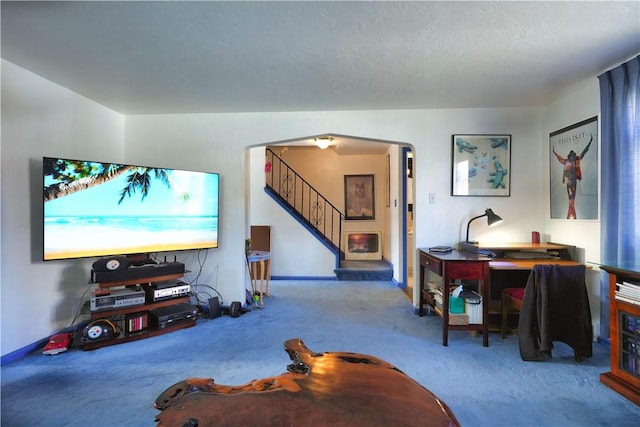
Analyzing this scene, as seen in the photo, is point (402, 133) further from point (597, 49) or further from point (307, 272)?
point (307, 272)

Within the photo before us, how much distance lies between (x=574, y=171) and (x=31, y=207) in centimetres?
498

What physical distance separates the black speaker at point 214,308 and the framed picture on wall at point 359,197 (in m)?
3.56

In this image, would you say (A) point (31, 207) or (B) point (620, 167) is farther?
(A) point (31, 207)

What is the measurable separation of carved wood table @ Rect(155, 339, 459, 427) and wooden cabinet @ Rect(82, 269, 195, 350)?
2.00 meters

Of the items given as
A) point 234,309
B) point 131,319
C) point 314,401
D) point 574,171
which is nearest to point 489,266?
point 574,171

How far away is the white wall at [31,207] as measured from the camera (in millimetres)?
2391

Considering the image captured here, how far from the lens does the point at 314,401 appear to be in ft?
3.36

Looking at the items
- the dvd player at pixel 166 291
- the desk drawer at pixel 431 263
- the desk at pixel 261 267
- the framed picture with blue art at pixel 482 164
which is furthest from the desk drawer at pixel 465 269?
the dvd player at pixel 166 291

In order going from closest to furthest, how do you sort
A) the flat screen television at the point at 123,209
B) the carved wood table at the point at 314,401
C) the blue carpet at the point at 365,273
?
the carved wood table at the point at 314,401
the flat screen television at the point at 123,209
the blue carpet at the point at 365,273

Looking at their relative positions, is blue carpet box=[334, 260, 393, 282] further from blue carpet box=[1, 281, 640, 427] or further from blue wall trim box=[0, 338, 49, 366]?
blue wall trim box=[0, 338, 49, 366]

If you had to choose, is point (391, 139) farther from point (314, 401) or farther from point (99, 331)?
point (99, 331)

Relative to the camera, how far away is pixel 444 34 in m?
1.99

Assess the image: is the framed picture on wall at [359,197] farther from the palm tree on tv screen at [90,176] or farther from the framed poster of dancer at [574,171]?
the palm tree on tv screen at [90,176]

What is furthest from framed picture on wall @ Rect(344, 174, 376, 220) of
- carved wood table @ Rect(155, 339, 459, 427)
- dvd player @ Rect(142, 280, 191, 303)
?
carved wood table @ Rect(155, 339, 459, 427)
